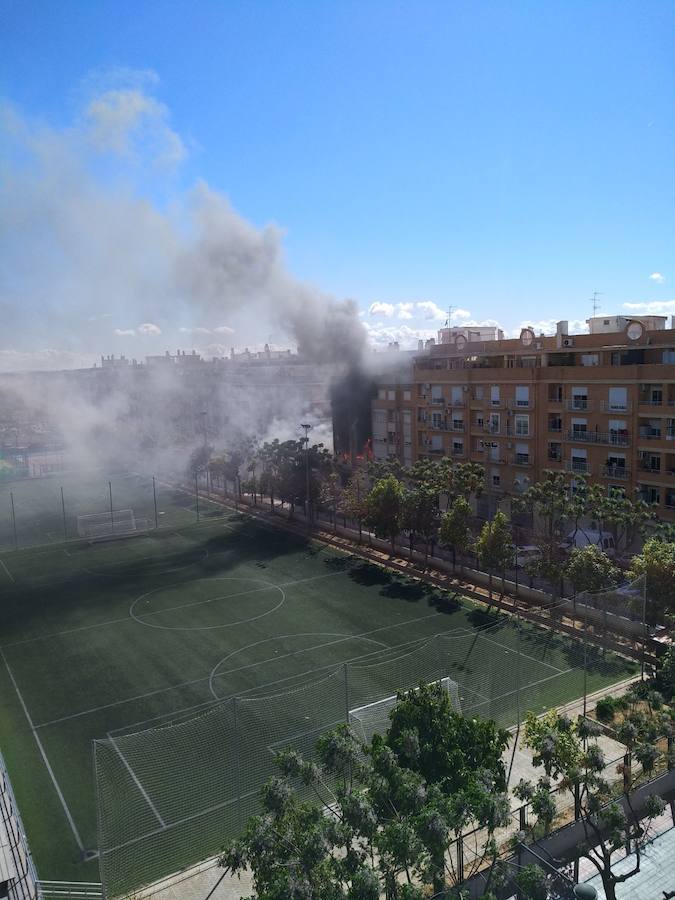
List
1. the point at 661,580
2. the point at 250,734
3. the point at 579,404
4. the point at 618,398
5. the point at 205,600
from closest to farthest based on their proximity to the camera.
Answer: the point at 250,734 → the point at 661,580 → the point at 205,600 → the point at 618,398 → the point at 579,404

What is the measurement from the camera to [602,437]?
96.0 feet

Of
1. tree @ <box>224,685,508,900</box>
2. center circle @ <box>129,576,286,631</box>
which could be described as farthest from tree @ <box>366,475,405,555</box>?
tree @ <box>224,685,508,900</box>

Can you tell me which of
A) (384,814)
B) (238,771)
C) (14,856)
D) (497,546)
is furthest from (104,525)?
(384,814)

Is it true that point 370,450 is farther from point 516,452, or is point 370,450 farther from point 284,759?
point 284,759

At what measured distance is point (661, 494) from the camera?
27094mm

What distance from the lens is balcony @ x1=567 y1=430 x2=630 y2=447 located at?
93.2ft

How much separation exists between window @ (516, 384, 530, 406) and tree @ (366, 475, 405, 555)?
860 centimetres

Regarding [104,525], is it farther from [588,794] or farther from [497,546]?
[588,794]

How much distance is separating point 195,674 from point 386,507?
11561 millimetres

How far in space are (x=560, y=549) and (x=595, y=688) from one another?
717cm

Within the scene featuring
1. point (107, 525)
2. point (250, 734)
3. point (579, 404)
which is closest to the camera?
point (250, 734)

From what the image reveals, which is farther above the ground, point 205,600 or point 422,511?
point 422,511

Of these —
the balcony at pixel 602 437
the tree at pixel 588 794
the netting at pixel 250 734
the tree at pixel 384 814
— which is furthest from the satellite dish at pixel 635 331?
the tree at pixel 384 814

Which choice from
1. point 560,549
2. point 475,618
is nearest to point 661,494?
point 560,549
